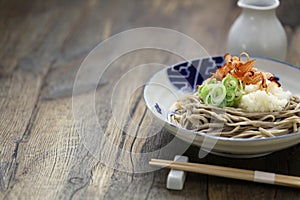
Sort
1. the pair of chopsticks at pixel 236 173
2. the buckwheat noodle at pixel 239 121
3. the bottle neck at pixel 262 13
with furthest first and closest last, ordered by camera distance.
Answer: the bottle neck at pixel 262 13 → the buckwheat noodle at pixel 239 121 → the pair of chopsticks at pixel 236 173

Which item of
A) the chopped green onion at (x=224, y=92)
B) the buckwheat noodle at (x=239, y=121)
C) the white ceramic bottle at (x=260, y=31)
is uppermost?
the white ceramic bottle at (x=260, y=31)

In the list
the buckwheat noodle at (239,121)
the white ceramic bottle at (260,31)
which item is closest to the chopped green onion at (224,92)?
the buckwheat noodle at (239,121)

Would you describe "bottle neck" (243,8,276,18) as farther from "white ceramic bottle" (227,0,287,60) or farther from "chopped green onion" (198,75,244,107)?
"chopped green onion" (198,75,244,107)

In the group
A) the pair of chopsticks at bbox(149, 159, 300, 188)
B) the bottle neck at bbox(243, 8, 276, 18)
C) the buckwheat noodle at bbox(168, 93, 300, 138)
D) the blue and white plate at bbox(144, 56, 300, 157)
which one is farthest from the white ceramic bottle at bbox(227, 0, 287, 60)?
the pair of chopsticks at bbox(149, 159, 300, 188)

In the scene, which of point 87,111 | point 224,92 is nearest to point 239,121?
point 224,92

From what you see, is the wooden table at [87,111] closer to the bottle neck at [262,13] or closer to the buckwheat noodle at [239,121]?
the buckwheat noodle at [239,121]

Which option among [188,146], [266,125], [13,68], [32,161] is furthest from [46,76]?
[266,125]

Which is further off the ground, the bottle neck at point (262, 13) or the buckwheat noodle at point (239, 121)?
the bottle neck at point (262, 13)

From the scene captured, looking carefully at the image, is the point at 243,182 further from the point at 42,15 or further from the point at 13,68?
the point at 42,15
